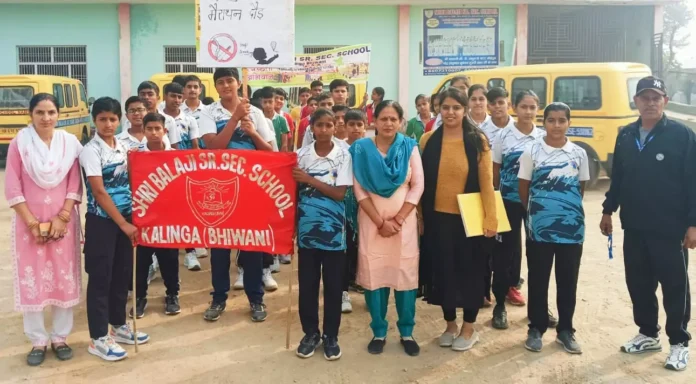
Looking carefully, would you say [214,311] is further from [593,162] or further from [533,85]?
[593,162]

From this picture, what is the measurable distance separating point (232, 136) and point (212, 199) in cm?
54

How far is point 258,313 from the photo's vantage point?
184 inches

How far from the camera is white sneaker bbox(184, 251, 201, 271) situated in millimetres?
6051

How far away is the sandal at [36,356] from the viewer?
3.86 meters

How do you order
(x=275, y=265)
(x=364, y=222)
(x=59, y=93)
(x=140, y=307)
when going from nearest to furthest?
1. (x=364, y=222)
2. (x=140, y=307)
3. (x=275, y=265)
4. (x=59, y=93)

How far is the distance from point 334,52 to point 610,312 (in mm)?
7052

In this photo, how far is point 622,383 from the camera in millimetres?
3631

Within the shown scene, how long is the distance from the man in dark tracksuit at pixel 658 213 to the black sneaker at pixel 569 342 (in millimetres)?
309

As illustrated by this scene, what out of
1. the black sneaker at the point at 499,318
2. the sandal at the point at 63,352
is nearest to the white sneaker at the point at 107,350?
the sandal at the point at 63,352

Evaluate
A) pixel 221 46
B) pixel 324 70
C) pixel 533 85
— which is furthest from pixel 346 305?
pixel 533 85

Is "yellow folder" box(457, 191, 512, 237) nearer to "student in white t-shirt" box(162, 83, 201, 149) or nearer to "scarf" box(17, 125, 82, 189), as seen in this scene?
"scarf" box(17, 125, 82, 189)

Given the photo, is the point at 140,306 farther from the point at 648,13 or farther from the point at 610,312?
the point at 648,13

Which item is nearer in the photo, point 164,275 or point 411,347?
point 411,347

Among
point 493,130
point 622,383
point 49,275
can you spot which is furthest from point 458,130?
point 49,275
